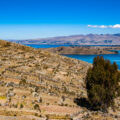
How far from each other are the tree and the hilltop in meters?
2.05

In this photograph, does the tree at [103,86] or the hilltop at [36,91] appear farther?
the tree at [103,86]

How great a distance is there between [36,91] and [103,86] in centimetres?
1218

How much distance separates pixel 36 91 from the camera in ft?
99.9

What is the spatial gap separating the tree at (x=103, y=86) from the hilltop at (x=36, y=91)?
6.71 ft

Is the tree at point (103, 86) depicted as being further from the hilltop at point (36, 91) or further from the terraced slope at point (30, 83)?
the terraced slope at point (30, 83)

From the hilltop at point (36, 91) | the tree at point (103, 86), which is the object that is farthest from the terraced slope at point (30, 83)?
the tree at point (103, 86)

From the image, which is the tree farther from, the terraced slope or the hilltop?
the terraced slope

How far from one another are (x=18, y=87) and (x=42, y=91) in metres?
4.50

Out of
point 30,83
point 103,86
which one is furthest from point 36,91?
point 103,86

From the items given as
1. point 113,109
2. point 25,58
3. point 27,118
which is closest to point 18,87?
point 27,118

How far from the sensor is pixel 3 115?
18531 mm

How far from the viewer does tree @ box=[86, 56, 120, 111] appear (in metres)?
25.1

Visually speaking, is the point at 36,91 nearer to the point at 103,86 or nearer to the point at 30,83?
the point at 30,83

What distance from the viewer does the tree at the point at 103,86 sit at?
25.1 m
